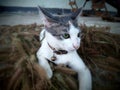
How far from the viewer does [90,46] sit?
0.82 metres

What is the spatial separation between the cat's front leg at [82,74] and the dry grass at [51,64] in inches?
0.6

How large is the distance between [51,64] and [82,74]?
10 centimetres

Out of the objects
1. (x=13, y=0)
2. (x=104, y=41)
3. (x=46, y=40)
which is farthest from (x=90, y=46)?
(x=13, y=0)

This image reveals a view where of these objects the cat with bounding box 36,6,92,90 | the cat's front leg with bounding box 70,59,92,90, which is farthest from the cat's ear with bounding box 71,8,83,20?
the cat's front leg with bounding box 70,59,92,90

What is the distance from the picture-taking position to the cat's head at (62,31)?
28.2 inches

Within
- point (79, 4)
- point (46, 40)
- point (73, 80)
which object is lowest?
point (73, 80)

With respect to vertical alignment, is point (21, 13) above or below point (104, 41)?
above

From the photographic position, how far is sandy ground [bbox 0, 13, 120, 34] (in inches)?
30.9

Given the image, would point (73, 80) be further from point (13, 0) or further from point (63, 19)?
point (13, 0)

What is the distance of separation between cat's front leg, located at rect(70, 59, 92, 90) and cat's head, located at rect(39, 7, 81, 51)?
56 mm

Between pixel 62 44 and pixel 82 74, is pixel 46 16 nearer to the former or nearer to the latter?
pixel 62 44

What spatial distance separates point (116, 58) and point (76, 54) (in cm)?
15

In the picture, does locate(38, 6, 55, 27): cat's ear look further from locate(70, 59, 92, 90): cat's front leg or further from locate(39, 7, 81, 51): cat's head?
locate(70, 59, 92, 90): cat's front leg

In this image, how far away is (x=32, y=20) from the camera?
79 cm
